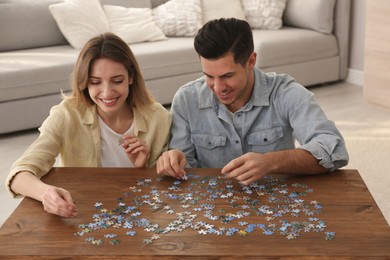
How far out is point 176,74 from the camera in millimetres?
5098

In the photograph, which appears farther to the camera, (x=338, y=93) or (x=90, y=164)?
(x=338, y=93)

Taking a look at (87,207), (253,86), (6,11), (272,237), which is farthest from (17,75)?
(272,237)

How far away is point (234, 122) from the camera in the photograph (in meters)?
2.41

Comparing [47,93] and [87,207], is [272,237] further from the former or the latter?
[47,93]

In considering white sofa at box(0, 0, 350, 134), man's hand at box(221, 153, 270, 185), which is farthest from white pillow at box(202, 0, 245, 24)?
man's hand at box(221, 153, 270, 185)

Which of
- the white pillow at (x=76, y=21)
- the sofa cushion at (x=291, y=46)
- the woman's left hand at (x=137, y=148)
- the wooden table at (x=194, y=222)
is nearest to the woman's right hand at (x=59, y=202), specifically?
the wooden table at (x=194, y=222)

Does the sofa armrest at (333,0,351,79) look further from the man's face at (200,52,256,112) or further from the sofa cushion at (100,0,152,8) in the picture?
the man's face at (200,52,256,112)

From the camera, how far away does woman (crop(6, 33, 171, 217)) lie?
2285mm

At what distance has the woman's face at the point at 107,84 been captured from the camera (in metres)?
2.33

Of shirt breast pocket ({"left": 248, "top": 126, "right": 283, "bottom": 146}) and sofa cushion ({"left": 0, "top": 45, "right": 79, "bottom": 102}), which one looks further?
sofa cushion ({"left": 0, "top": 45, "right": 79, "bottom": 102})

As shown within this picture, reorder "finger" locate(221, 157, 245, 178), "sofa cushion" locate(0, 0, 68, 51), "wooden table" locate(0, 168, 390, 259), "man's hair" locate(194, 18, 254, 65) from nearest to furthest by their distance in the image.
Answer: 1. "wooden table" locate(0, 168, 390, 259)
2. "finger" locate(221, 157, 245, 178)
3. "man's hair" locate(194, 18, 254, 65)
4. "sofa cushion" locate(0, 0, 68, 51)

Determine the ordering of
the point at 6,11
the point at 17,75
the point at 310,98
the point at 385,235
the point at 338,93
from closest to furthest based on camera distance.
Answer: the point at 385,235 → the point at 310,98 → the point at 17,75 → the point at 6,11 → the point at 338,93

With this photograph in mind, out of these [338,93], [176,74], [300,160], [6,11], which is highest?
[300,160]

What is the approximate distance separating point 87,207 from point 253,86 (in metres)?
0.83
